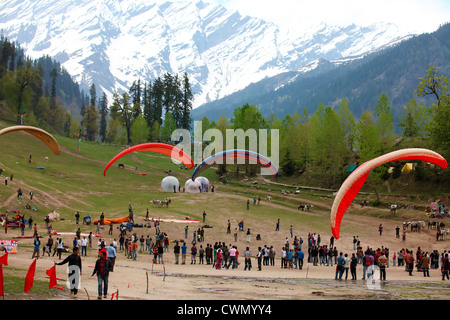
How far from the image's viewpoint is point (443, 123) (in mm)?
57000

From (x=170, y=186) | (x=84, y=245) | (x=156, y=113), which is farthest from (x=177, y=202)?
(x=156, y=113)

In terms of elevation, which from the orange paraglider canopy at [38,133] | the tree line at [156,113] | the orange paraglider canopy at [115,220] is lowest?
the orange paraglider canopy at [115,220]

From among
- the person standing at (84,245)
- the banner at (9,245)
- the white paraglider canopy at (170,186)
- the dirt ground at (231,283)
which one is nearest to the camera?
the dirt ground at (231,283)

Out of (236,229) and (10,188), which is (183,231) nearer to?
(236,229)

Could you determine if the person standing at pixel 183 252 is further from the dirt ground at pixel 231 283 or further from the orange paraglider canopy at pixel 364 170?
the orange paraglider canopy at pixel 364 170

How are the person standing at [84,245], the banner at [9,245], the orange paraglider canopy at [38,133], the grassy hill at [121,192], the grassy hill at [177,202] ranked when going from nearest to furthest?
the orange paraglider canopy at [38,133] → the banner at [9,245] → the person standing at [84,245] → the grassy hill at [177,202] → the grassy hill at [121,192]

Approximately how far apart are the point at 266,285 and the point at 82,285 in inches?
296

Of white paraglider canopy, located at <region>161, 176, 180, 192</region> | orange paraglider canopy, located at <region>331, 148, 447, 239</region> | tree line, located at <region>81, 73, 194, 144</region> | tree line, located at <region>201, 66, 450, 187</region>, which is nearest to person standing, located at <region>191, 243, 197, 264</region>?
orange paraglider canopy, located at <region>331, 148, 447, 239</region>

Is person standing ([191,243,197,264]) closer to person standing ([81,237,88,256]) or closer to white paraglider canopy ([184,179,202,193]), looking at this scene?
person standing ([81,237,88,256])

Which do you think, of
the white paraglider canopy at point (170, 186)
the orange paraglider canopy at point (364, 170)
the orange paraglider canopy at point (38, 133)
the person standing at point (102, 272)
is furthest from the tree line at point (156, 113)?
the person standing at point (102, 272)

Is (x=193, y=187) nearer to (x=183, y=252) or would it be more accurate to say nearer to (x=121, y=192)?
(x=121, y=192)

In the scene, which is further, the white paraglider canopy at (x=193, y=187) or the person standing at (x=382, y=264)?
the white paraglider canopy at (x=193, y=187)

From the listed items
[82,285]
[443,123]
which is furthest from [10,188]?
[443,123]

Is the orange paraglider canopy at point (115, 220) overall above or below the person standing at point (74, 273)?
above
